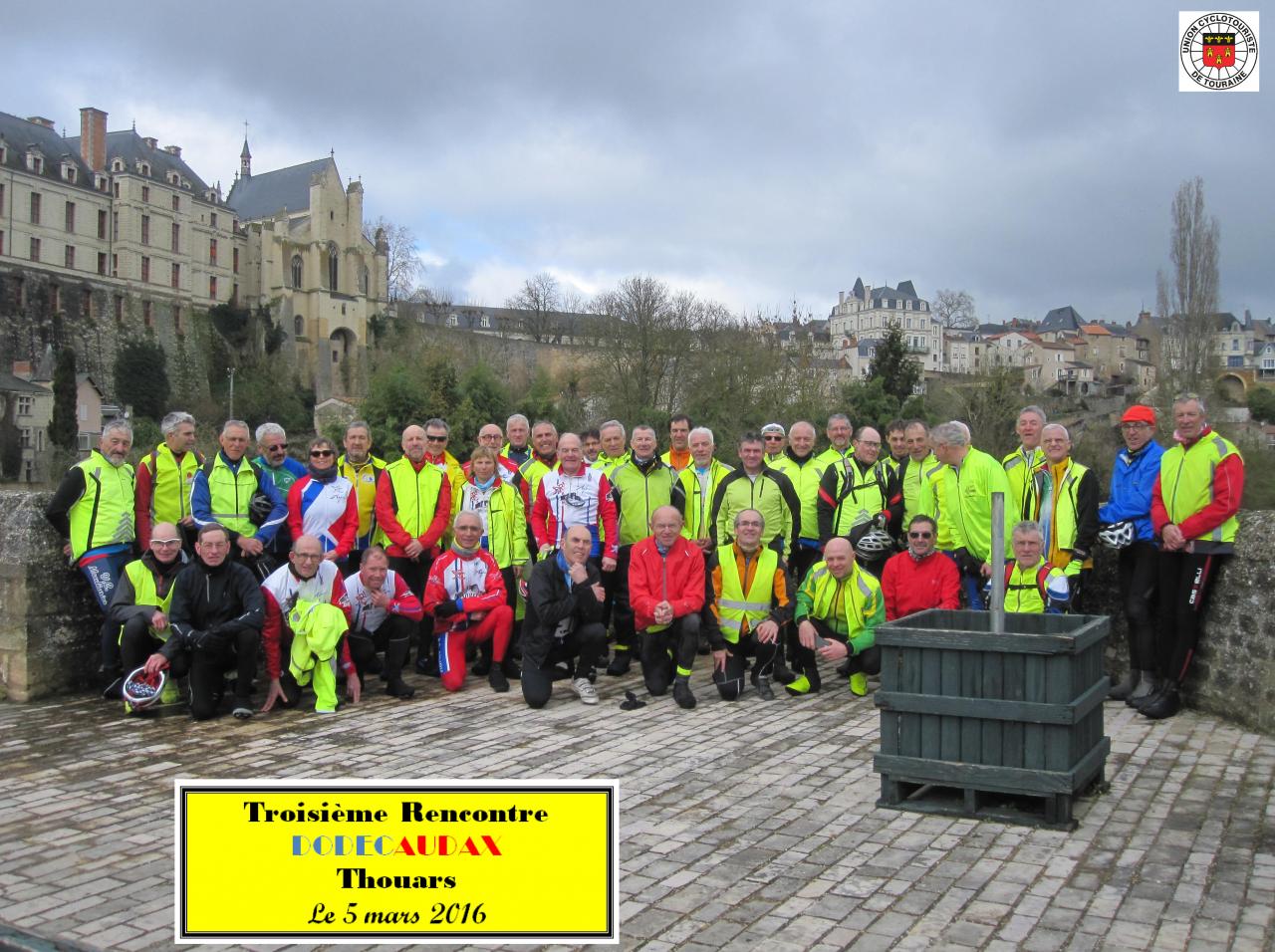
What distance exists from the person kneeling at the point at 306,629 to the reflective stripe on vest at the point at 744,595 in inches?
111

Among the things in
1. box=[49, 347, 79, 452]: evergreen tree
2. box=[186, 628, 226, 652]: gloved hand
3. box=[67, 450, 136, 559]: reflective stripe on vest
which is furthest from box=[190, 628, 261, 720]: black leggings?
box=[49, 347, 79, 452]: evergreen tree

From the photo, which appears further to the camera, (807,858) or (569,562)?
(569,562)

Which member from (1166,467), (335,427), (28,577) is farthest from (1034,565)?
(335,427)

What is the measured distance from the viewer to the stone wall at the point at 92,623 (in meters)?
7.23

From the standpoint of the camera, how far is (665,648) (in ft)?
27.5

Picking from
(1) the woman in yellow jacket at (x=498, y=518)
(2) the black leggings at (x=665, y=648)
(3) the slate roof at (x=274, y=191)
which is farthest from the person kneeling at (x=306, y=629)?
(3) the slate roof at (x=274, y=191)

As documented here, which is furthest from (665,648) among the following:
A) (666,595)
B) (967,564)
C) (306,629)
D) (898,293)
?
(898,293)

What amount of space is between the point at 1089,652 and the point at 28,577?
7390 millimetres

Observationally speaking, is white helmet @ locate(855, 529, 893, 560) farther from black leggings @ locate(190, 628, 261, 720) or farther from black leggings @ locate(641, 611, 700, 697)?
black leggings @ locate(190, 628, 261, 720)

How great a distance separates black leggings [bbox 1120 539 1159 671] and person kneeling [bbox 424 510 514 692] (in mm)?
4618

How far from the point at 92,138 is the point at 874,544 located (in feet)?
252

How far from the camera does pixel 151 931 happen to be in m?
4.12

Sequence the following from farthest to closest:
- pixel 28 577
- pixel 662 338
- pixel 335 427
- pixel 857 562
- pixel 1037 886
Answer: pixel 662 338, pixel 335 427, pixel 857 562, pixel 28 577, pixel 1037 886

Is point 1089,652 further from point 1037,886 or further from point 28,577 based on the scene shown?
point 28,577
